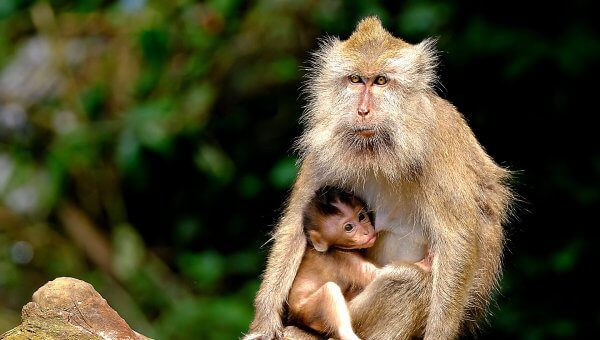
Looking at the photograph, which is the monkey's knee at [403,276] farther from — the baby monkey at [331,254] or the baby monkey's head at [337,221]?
the baby monkey's head at [337,221]

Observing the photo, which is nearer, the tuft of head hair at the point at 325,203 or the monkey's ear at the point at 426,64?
the monkey's ear at the point at 426,64

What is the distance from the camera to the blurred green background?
10.6m

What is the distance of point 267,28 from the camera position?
38.0 ft

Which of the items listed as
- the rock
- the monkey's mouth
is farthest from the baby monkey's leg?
the rock

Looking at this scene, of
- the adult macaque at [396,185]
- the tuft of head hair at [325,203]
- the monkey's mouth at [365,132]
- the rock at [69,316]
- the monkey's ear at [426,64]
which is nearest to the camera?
the rock at [69,316]

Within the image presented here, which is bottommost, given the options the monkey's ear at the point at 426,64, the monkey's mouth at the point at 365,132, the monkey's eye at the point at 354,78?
the monkey's mouth at the point at 365,132

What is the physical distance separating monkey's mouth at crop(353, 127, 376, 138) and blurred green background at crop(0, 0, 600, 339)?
401 cm

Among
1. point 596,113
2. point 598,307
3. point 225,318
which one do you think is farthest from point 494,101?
point 225,318

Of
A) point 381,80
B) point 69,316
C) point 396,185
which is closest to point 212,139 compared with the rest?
point 396,185

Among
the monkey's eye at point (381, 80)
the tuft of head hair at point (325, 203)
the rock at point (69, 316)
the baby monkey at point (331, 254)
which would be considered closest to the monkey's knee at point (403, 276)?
the baby monkey at point (331, 254)

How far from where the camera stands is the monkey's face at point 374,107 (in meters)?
6.50

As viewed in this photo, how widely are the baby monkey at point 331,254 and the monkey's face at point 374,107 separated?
0.93ft

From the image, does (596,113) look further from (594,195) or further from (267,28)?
(267,28)

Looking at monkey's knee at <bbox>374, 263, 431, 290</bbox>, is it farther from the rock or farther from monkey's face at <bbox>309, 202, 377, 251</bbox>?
the rock
